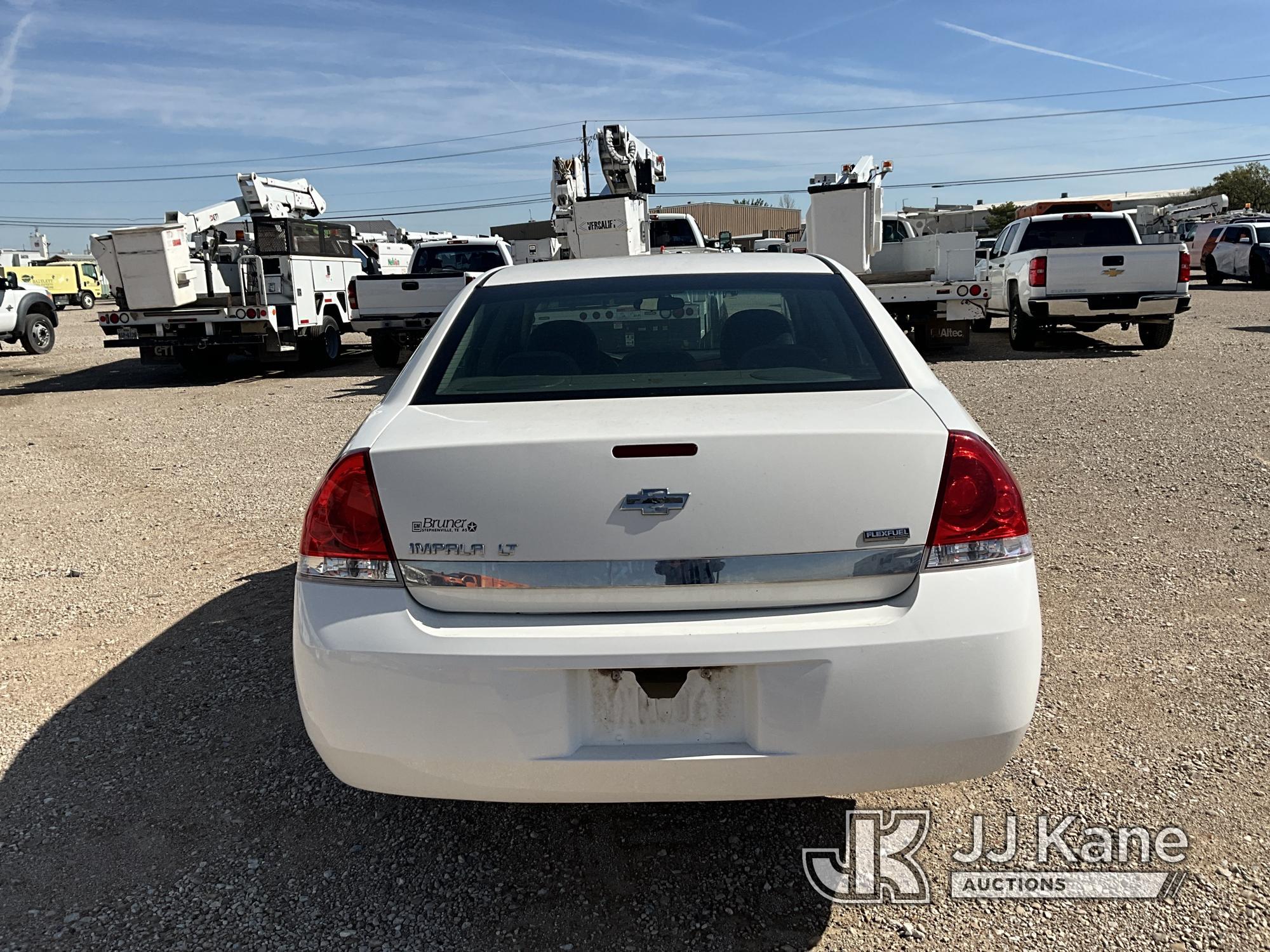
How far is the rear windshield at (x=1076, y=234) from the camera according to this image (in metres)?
14.8

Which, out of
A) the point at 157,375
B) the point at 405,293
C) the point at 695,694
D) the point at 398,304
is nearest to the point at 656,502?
the point at 695,694

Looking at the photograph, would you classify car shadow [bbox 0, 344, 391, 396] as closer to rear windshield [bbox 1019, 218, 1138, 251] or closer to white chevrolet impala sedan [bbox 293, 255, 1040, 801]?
rear windshield [bbox 1019, 218, 1138, 251]

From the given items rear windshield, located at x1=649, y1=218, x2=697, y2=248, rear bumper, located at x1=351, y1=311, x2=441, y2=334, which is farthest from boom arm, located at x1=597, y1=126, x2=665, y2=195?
rear bumper, located at x1=351, y1=311, x2=441, y2=334

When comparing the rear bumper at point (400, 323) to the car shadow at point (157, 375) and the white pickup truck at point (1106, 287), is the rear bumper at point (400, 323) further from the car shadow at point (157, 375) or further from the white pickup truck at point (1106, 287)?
the white pickup truck at point (1106, 287)

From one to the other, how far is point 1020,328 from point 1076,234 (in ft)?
5.83

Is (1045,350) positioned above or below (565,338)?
below

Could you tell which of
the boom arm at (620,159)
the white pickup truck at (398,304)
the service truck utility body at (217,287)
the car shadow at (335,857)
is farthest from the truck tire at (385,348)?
the car shadow at (335,857)

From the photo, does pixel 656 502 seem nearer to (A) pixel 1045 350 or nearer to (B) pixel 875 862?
(B) pixel 875 862

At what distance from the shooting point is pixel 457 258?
17469 millimetres

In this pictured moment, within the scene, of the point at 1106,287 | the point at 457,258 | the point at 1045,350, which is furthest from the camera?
the point at 457,258

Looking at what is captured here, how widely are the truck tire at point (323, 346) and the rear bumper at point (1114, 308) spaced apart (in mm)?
10853

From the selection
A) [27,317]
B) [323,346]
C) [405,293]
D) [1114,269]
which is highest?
[405,293]

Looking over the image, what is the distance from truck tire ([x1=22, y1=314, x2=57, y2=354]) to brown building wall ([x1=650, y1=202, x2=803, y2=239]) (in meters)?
56.6

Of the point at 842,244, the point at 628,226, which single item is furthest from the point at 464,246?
the point at 842,244
